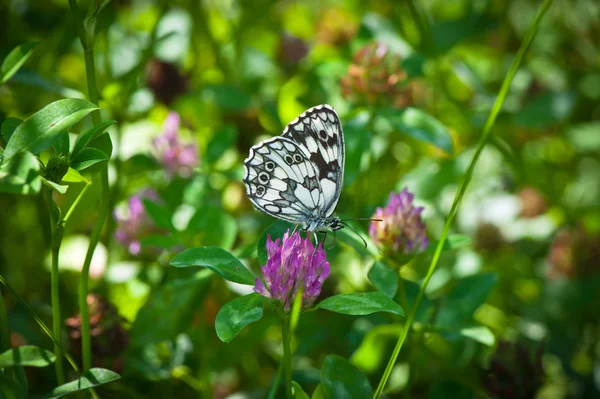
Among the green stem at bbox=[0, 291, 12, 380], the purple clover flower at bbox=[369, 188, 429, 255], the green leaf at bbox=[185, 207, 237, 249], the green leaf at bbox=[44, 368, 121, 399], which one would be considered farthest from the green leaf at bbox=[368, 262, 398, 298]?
the green stem at bbox=[0, 291, 12, 380]

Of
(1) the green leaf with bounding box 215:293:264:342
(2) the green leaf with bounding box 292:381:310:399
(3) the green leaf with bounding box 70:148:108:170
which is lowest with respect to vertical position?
(2) the green leaf with bounding box 292:381:310:399

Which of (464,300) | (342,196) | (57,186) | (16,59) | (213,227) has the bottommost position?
(464,300)

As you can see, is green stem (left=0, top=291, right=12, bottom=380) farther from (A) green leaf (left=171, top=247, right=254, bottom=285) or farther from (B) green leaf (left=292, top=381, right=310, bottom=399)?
(B) green leaf (left=292, top=381, right=310, bottom=399)

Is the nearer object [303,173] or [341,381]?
[341,381]

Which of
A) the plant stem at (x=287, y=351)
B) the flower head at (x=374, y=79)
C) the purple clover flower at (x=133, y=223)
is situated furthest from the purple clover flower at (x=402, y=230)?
the purple clover flower at (x=133, y=223)

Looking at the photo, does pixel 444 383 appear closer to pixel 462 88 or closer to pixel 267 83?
pixel 267 83

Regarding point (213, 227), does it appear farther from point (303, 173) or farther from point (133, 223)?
point (133, 223)

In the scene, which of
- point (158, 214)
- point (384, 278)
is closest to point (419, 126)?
point (384, 278)

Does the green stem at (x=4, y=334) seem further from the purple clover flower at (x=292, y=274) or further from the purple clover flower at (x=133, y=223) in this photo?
the purple clover flower at (x=133, y=223)
